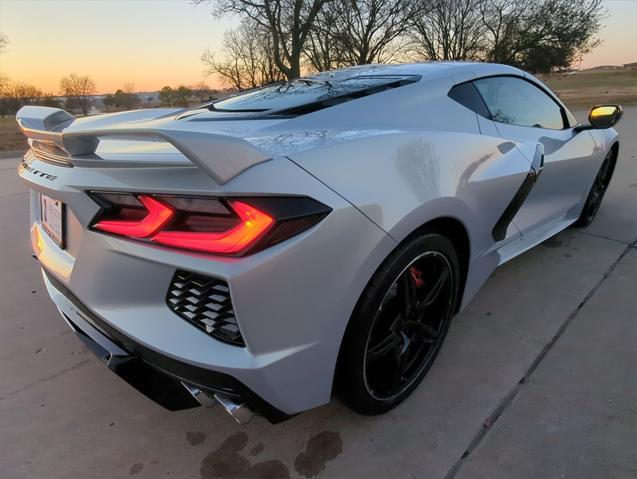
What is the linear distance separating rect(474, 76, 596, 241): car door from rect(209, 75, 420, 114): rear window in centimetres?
56

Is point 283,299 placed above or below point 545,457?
above

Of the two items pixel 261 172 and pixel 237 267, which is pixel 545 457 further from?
pixel 261 172

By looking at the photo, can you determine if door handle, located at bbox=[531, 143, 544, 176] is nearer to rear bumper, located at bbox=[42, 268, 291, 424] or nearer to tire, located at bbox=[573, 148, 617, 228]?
tire, located at bbox=[573, 148, 617, 228]

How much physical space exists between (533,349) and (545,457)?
72cm

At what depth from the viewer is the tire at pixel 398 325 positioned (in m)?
1.57

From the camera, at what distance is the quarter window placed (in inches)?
97.1

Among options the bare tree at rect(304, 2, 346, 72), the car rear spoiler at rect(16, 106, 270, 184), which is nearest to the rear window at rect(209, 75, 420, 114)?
the car rear spoiler at rect(16, 106, 270, 184)

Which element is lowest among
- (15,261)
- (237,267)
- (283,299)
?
(15,261)

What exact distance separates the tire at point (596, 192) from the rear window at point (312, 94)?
2.36 meters

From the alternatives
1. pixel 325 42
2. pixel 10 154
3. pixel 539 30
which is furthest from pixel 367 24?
pixel 10 154

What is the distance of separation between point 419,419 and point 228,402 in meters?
0.91

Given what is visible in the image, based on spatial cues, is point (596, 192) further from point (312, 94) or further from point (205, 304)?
point (205, 304)

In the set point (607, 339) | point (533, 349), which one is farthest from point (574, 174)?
point (533, 349)

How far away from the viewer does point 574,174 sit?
10.2 ft
